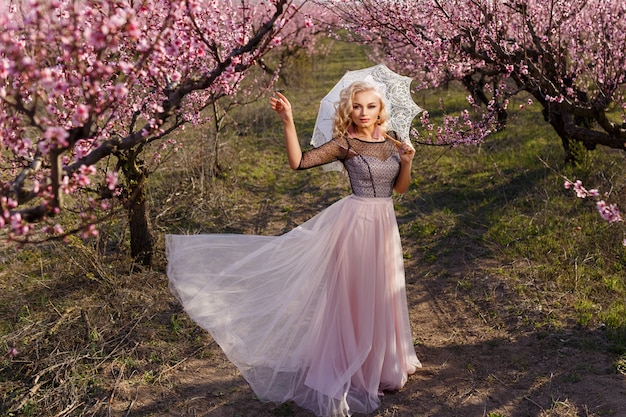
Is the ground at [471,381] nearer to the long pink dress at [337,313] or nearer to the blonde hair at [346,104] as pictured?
the long pink dress at [337,313]

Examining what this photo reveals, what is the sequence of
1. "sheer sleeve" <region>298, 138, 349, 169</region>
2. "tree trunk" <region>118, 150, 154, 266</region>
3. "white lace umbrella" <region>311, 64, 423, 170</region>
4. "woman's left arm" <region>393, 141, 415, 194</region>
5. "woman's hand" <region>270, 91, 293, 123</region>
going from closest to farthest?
"woman's hand" <region>270, 91, 293, 123</region> → "sheer sleeve" <region>298, 138, 349, 169</region> → "woman's left arm" <region>393, 141, 415, 194</region> → "white lace umbrella" <region>311, 64, 423, 170</region> → "tree trunk" <region>118, 150, 154, 266</region>

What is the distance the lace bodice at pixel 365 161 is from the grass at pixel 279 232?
164 centimetres

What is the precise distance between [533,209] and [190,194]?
4404 mm

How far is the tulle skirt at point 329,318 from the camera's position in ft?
12.5

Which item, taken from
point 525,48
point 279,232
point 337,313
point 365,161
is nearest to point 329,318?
point 337,313

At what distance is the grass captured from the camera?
167 inches

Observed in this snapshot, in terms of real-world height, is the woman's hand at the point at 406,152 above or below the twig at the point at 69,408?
above

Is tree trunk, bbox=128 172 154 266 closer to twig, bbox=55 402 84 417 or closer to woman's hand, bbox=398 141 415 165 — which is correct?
twig, bbox=55 402 84 417

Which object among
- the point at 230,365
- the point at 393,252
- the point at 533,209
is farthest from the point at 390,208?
the point at 533,209

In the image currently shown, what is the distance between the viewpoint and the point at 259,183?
8.84 m

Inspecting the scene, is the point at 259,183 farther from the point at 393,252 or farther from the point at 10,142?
the point at 10,142

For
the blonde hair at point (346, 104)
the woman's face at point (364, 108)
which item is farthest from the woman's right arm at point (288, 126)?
the woman's face at point (364, 108)

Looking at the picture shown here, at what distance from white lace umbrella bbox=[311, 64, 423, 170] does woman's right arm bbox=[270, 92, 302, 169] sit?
52 cm

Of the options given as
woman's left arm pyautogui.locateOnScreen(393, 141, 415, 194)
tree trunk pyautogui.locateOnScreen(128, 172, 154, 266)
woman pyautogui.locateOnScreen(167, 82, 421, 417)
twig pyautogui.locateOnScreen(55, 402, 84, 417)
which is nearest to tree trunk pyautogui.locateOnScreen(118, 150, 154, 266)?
tree trunk pyautogui.locateOnScreen(128, 172, 154, 266)
